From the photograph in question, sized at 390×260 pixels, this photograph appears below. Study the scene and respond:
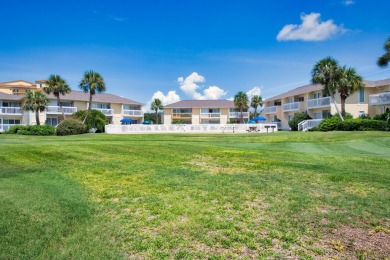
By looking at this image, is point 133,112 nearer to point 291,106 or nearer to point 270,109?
point 270,109

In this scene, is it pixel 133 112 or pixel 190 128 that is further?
pixel 133 112

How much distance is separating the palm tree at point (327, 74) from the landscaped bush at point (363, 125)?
4329 mm

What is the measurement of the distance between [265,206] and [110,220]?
321cm

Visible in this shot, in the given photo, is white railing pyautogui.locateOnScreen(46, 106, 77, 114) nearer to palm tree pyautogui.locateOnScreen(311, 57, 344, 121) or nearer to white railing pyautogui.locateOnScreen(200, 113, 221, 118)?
white railing pyautogui.locateOnScreen(200, 113, 221, 118)

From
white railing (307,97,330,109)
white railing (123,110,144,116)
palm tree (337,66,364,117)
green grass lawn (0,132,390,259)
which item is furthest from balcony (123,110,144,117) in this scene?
green grass lawn (0,132,390,259)

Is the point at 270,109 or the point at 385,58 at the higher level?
the point at 385,58

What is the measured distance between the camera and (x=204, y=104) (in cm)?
7631

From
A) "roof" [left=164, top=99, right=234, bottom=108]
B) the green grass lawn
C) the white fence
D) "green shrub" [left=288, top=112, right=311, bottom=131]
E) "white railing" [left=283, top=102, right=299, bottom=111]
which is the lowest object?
the green grass lawn

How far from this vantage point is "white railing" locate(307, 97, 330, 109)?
45250 mm

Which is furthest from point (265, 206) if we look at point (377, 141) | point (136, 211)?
point (377, 141)

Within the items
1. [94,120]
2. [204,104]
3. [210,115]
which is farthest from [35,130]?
[204,104]

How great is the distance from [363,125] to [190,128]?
23.1 meters

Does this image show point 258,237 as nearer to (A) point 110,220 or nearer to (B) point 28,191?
(A) point 110,220

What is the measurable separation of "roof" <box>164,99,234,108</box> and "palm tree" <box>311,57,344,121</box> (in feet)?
117
